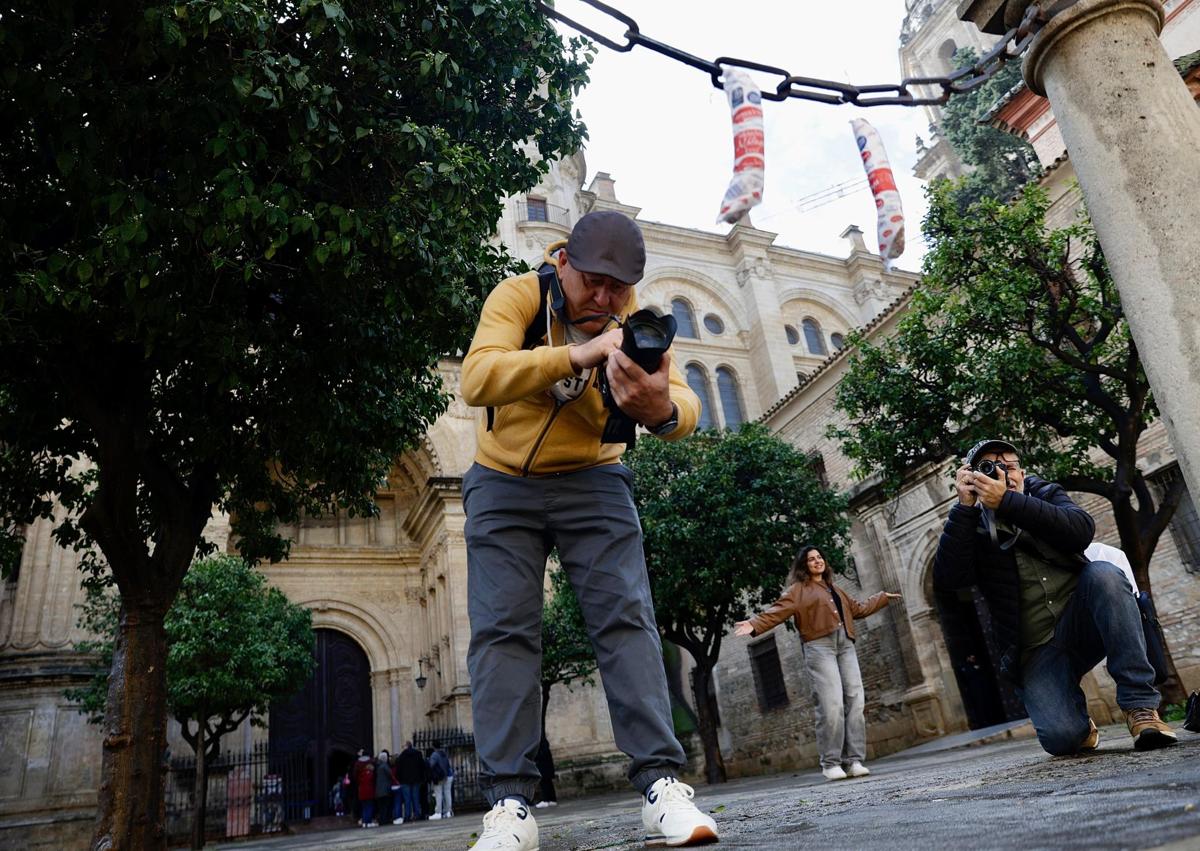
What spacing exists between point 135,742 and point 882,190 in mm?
8226

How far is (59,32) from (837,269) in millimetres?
31788

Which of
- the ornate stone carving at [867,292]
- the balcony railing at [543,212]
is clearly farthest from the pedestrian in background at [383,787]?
the ornate stone carving at [867,292]

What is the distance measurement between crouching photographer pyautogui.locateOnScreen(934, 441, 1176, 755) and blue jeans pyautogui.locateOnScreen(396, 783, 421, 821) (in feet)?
48.5

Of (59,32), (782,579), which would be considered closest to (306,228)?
(59,32)

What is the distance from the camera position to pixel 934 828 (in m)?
1.65

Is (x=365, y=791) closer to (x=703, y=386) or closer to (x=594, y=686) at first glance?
(x=594, y=686)

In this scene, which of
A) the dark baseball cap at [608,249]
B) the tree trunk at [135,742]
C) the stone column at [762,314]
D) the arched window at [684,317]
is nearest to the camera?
the dark baseball cap at [608,249]

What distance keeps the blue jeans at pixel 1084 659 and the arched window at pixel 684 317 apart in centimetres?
2571

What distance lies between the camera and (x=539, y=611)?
2.55 meters

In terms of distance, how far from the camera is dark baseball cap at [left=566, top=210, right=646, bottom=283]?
2.43 meters

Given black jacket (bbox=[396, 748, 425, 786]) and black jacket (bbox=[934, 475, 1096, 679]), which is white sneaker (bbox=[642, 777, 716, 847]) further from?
black jacket (bbox=[396, 748, 425, 786])

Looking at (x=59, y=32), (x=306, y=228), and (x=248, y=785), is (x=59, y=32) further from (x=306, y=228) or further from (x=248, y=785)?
(x=248, y=785)

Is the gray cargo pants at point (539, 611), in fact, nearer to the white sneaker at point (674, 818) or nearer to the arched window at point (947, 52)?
the white sneaker at point (674, 818)

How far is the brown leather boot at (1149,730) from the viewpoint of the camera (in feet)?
10.1
